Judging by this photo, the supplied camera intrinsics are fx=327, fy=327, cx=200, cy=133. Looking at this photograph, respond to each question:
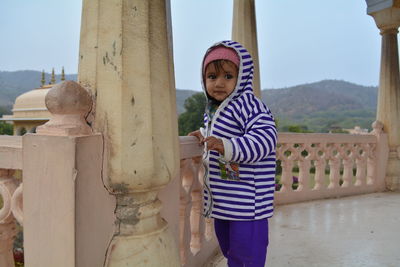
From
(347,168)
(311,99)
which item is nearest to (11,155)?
(347,168)

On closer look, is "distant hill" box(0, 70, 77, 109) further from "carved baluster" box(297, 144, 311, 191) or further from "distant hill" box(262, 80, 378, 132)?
"carved baluster" box(297, 144, 311, 191)

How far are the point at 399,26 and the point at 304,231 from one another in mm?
4203

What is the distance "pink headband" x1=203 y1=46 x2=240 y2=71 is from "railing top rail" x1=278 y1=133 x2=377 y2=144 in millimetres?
2977

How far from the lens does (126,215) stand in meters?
1.23

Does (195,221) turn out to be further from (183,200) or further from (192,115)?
(192,115)

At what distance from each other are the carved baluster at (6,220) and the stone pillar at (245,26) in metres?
3.19

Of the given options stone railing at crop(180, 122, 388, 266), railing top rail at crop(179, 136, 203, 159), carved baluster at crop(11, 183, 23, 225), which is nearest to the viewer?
carved baluster at crop(11, 183, 23, 225)

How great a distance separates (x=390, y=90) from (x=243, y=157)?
17.2ft

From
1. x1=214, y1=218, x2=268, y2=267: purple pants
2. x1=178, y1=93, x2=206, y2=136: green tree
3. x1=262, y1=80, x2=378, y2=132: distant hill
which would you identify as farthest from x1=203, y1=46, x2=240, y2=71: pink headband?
x1=262, y1=80, x2=378, y2=132: distant hill

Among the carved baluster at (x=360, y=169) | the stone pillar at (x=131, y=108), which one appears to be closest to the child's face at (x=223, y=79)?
the stone pillar at (x=131, y=108)

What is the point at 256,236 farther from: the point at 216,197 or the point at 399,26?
the point at 399,26

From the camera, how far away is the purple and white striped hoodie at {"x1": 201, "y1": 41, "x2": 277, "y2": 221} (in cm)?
153

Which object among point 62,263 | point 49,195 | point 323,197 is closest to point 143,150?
point 49,195

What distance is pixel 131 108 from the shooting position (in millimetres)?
1172
